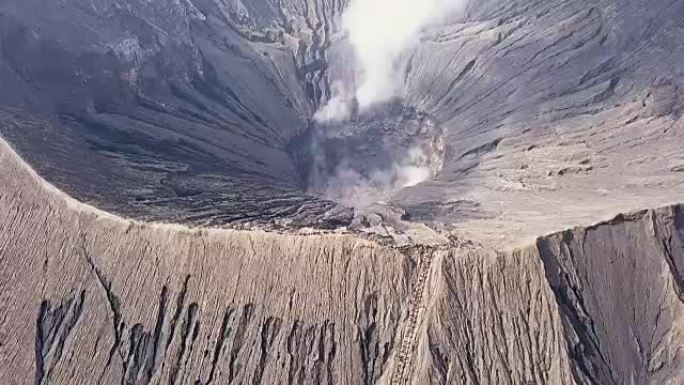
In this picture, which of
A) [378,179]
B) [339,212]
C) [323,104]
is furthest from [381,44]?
[339,212]

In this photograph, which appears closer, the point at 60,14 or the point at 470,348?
the point at 470,348

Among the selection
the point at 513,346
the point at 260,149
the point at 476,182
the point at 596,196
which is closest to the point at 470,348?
the point at 513,346

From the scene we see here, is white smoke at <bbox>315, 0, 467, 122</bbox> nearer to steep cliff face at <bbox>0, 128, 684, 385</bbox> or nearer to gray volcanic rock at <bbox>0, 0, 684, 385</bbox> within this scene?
gray volcanic rock at <bbox>0, 0, 684, 385</bbox>

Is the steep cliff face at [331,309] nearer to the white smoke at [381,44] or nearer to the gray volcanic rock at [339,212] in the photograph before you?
the gray volcanic rock at [339,212]

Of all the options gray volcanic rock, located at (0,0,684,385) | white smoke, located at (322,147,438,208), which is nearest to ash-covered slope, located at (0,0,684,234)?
gray volcanic rock, located at (0,0,684,385)

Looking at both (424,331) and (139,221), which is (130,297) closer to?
(139,221)

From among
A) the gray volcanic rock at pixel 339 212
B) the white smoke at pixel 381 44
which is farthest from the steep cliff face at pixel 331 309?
the white smoke at pixel 381 44

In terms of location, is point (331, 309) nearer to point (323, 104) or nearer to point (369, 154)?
point (369, 154)

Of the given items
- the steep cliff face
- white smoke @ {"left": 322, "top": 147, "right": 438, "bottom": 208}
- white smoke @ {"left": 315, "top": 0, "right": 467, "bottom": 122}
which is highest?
white smoke @ {"left": 315, "top": 0, "right": 467, "bottom": 122}
